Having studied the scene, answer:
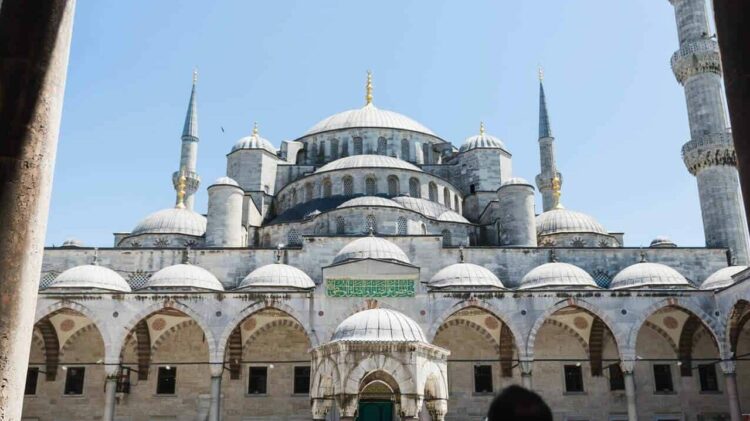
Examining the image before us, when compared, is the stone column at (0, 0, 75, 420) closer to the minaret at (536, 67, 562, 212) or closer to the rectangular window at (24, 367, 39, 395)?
the rectangular window at (24, 367, 39, 395)

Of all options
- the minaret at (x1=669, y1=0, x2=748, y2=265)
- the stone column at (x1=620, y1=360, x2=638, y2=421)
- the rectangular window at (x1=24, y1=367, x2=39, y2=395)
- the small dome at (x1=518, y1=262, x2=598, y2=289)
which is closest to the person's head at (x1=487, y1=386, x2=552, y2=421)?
the stone column at (x1=620, y1=360, x2=638, y2=421)

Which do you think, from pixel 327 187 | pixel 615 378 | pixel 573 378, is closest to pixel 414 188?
pixel 327 187

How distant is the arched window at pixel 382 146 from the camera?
27312 mm

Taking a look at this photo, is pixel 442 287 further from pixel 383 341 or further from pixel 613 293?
pixel 383 341

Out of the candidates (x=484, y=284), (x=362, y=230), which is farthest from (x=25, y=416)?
(x=484, y=284)

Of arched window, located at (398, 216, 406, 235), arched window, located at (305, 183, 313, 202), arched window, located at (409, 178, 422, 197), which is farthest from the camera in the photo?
arched window, located at (305, 183, 313, 202)

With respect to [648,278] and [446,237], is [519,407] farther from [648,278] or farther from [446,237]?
[446,237]

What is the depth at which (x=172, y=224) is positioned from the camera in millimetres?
23203

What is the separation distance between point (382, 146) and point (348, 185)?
424cm

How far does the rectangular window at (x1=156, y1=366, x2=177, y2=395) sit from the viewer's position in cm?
1930

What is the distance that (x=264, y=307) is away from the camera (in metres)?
17.5

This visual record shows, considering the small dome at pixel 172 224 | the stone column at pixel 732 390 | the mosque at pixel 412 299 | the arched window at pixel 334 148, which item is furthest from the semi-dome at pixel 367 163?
the stone column at pixel 732 390

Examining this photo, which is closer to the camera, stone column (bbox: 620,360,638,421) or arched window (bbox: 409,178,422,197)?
stone column (bbox: 620,360,638,421)

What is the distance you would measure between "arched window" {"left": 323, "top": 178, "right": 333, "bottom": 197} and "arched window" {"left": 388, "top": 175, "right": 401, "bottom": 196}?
1866 mm
